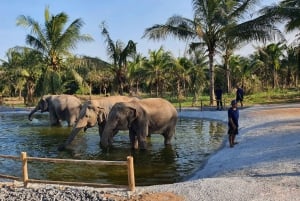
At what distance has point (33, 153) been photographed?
17.0 m

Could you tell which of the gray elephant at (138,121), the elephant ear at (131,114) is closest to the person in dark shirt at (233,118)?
the gray elephant at (138,121)

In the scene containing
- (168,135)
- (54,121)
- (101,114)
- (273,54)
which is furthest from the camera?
(273,54)

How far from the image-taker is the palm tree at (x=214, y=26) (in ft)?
107

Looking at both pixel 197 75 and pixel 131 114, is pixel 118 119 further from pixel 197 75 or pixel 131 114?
pixel 197 75

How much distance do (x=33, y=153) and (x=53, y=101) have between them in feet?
36.7

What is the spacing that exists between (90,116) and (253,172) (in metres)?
8.89

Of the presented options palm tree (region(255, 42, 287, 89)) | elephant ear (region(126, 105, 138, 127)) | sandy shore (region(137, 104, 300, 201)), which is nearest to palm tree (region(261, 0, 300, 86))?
sandy shore (region(137, 104, 300, 201))

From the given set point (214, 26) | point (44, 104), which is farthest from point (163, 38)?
point (44, 104)

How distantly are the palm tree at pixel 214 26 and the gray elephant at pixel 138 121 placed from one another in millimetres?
16139

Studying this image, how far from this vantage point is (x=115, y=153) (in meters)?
16.6

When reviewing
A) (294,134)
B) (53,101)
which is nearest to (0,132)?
(53,101)

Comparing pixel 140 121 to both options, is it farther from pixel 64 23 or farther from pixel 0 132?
pixel 64 23

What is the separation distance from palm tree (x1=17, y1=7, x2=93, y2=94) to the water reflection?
12707 millimetres

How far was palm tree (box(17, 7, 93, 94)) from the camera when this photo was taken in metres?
37.0
